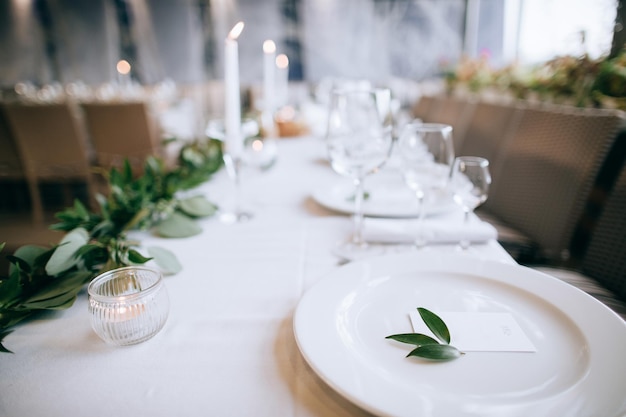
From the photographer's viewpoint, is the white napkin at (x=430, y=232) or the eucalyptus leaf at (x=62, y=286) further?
the white napkin at (x=430, y=232)

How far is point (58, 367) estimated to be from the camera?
0.45 metres

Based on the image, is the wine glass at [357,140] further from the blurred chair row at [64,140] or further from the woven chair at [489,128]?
the blurred chair row at [64,140]

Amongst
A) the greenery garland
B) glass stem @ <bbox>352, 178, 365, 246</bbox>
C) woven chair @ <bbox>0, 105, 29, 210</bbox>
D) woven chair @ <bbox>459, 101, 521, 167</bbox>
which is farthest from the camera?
woven chair @ <bbox>0, 105, 29, 210</bbox>

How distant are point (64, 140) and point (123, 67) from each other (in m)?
3.78

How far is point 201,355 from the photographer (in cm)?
47

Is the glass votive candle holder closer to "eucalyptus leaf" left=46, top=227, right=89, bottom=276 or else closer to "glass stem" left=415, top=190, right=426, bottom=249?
"eucalyptus leaf" left=46, top=227, right=89, bottom=276

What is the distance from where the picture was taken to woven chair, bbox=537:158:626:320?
0.98 meters

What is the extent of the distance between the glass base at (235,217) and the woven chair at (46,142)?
1880 millimetres

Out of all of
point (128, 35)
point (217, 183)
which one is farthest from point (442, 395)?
point (128, 35)

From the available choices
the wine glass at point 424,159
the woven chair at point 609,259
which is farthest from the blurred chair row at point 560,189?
the wine glass at point 424,159

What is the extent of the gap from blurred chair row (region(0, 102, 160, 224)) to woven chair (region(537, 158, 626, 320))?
8.12ft

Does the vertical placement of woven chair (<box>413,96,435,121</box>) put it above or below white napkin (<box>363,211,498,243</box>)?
above

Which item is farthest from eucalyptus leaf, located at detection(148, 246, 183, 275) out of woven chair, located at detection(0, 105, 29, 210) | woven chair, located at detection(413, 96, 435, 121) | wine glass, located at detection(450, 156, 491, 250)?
woven chair, located at detection(413, 96, 435, 121)

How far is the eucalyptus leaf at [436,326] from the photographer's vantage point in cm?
46
